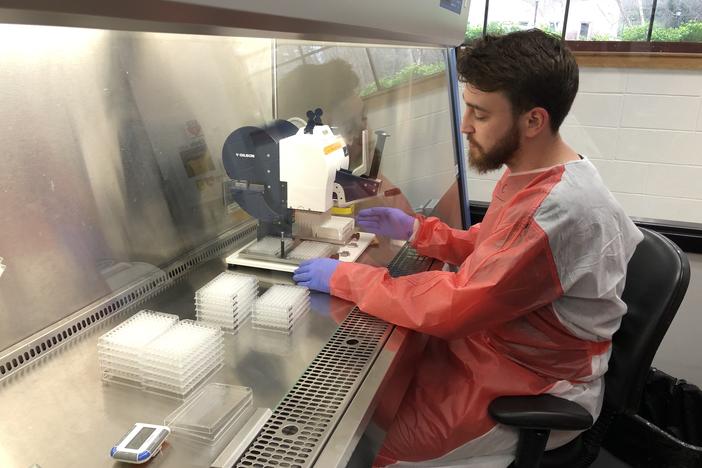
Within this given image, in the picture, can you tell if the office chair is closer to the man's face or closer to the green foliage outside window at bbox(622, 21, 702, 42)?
the man's face

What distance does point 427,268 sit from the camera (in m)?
1.76

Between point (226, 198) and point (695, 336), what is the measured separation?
85.0 inches

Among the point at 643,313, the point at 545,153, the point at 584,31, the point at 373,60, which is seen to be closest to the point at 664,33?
the point at 584,31

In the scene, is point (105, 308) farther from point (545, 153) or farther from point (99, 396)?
point (545, 153)

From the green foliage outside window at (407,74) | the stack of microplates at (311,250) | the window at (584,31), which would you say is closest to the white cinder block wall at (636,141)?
the green foliage outside window at (407,74)

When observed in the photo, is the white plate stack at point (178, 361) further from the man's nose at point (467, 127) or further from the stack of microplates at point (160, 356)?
the man's nose at point (467, 127)

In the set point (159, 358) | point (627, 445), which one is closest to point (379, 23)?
point (159, 358)

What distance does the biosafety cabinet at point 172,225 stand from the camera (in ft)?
2.87

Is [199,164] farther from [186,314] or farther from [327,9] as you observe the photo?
Answer: [327,9]

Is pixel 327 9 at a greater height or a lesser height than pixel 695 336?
greater

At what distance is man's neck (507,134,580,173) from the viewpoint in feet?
4.39

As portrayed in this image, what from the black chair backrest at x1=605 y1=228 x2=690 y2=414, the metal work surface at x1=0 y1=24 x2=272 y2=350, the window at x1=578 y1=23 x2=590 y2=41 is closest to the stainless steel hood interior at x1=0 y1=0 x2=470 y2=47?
the metal work surface at x1=0 y1=24 x2=272 y2=350

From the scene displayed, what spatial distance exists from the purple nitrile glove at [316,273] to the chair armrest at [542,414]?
0.51 metres

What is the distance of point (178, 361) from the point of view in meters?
1.01
